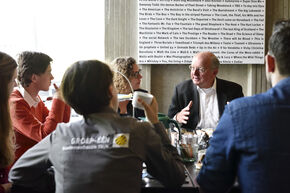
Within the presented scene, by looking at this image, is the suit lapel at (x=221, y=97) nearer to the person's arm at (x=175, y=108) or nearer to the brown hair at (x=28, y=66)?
the person's arm at (x=175, y=108)

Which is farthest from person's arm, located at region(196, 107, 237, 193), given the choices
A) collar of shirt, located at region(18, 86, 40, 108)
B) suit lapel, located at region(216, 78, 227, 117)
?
suit lapel, located at region(216, 78, 227, 117)

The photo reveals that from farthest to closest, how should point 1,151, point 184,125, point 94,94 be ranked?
point 184,125, point 1,151, point 94,94

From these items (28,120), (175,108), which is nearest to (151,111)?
(28,120)

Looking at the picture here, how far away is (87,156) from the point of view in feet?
3.43

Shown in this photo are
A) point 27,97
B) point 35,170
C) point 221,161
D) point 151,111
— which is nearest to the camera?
point 221,161

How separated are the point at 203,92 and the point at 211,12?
1.12 metres

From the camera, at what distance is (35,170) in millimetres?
1201

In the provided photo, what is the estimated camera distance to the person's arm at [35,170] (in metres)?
1.18

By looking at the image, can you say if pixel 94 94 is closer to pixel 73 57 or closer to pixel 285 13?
pixel 73 57

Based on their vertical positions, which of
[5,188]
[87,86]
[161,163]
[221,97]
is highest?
[87,86]

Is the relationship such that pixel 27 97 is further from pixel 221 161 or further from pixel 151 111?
pixel 221 161

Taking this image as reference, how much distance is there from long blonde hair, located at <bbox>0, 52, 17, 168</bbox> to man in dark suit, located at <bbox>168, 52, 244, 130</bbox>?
4.91 ft

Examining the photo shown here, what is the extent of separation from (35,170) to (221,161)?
2.30 feet

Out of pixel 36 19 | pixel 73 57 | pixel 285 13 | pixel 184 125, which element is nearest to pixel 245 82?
pixel 285 13
